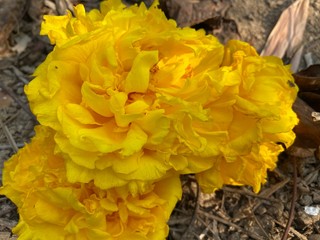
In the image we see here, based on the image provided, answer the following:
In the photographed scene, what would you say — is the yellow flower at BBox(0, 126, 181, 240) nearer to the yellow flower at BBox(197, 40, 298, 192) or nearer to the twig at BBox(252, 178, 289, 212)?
the yellow flower at BBox(197, 40, 298, 192)

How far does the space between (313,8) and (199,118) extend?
1155 mm

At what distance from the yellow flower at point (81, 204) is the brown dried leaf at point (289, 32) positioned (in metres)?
0.85

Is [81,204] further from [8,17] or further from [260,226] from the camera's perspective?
[8,17]

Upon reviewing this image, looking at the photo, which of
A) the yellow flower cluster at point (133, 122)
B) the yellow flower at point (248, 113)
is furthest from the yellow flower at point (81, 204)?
the yellow flower at point (248, 113)

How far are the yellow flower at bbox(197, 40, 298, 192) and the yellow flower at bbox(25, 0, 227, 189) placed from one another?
0.05 metres

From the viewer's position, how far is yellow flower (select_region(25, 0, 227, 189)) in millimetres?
1342

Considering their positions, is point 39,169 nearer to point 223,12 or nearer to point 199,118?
point 199,118

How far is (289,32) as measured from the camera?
7.14 ft

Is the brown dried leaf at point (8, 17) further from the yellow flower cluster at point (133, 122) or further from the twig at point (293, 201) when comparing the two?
the twig at point (293, 201)

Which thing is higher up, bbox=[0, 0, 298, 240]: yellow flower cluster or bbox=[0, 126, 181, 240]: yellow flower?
bbox=[0, 0, 298, 240]: yellow flower cluster

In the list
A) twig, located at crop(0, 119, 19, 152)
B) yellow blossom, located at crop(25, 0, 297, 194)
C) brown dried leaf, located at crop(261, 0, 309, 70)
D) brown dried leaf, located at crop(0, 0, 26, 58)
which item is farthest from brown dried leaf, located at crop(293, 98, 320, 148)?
brown dried leaf, located at crop(0, 0, 26, 58)

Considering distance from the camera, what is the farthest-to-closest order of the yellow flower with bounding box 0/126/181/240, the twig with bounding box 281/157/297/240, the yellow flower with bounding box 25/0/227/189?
the twig with bounding box 281/157/297/240
the yellow flower with bounding box 0/126/181/240
the yellow flower with bounding box 25/0/227/189

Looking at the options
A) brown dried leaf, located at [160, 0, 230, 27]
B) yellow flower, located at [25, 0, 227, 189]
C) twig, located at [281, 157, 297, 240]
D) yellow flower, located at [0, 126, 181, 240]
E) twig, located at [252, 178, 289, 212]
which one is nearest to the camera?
yellow flower, located at [25, 0, 227, 189]

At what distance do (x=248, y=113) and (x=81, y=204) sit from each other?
0.47 m
